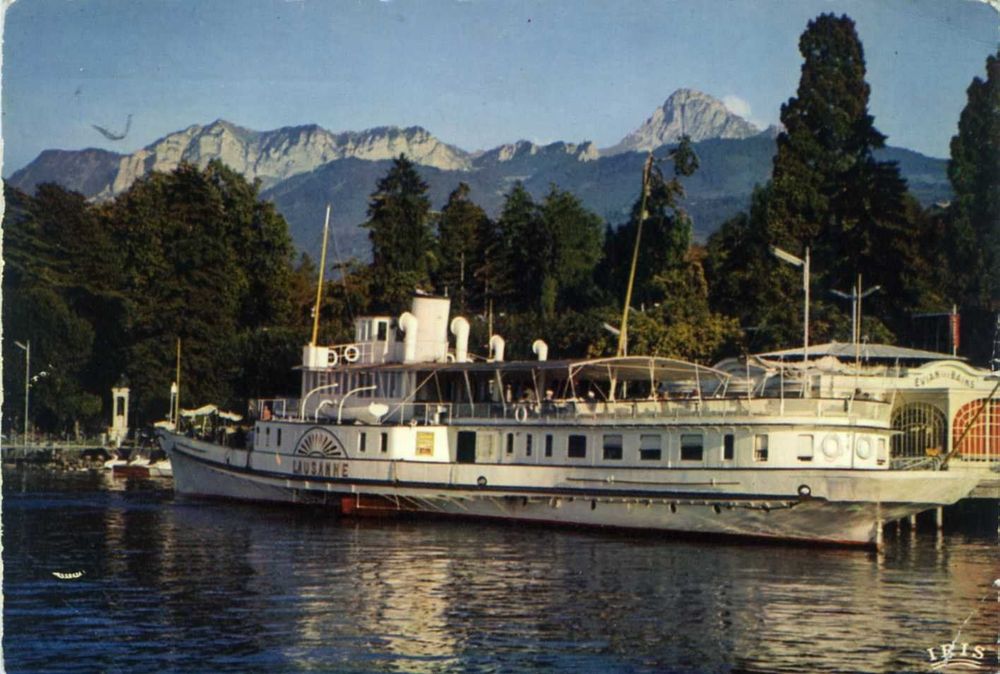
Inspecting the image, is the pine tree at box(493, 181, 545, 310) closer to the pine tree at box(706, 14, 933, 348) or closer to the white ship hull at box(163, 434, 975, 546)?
the pine tree at box(706, 14, 933, 348)

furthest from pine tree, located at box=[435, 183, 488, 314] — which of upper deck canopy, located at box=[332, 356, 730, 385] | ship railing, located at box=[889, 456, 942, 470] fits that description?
ship railing, located at box=[889, 456, 942, 470]

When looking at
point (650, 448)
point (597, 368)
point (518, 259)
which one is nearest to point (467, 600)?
point (650, 448)

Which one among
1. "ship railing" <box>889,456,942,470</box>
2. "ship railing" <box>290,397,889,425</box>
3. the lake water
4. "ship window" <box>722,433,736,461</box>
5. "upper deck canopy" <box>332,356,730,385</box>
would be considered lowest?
the lake water

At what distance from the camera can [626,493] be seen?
4194 centimetres

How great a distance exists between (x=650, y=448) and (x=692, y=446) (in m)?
1.45

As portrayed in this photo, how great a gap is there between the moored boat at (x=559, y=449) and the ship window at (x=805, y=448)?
0.04 meters

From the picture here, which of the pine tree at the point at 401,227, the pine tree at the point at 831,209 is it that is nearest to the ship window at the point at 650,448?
the pine tree at the point at 831,209

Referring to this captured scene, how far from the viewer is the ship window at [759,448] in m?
40.0

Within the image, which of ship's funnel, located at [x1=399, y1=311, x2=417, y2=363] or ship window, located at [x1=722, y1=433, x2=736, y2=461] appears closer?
ship window, located at [x1=722, y1=433, x2=736, y2=461]

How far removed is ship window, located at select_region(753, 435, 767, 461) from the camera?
131ft

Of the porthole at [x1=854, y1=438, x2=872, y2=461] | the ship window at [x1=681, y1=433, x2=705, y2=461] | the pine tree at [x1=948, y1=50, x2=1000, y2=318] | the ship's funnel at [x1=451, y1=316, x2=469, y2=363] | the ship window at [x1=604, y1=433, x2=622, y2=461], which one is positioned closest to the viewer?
the porthole at [x1=854, y1=438, x2=872, y2=461]

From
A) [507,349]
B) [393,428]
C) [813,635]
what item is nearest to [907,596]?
[813,635]

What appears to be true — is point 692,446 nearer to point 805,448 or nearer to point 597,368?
point 805,448

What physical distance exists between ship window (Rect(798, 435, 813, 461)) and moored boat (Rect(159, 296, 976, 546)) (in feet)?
0.13
